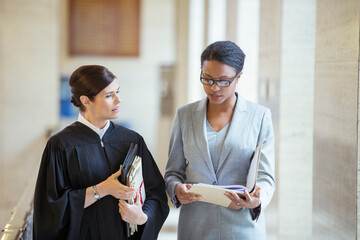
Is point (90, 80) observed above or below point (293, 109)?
above

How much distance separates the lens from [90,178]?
9.04 feet

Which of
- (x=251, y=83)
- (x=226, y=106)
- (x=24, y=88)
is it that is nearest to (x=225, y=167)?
(x=226, y=106)

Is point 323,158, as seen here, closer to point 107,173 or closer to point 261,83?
point 107,173

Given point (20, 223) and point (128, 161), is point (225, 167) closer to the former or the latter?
point (128, 161)

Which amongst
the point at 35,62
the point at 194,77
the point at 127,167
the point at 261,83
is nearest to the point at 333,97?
the point at 127,167

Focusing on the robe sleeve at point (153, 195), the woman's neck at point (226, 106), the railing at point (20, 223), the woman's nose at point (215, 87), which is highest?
the woman's nose at point (215, 87)

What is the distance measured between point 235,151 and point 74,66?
24.4 feet

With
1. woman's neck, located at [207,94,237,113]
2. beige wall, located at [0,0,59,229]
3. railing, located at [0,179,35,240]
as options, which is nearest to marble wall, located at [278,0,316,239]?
woman's neck, located at [207,94,237,113]

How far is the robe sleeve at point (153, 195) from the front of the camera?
113 inches

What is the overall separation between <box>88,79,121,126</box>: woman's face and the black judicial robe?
12cm

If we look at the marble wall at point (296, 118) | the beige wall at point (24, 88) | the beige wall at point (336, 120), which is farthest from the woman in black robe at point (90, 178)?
the beige wall at point (24, 88)

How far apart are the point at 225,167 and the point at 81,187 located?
0.81 meters

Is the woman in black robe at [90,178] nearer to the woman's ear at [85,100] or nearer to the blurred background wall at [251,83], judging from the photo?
the woman's ear at [85,100]

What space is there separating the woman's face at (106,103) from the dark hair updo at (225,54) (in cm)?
54
